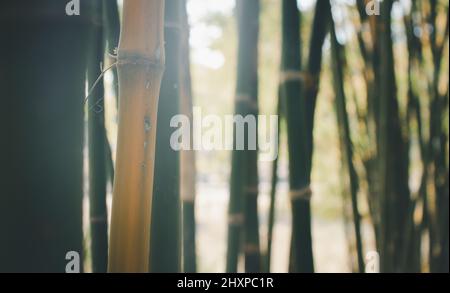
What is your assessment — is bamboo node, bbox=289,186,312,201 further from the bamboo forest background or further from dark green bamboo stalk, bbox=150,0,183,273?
dark green bamboo stalk, bbox=150,0,183,273

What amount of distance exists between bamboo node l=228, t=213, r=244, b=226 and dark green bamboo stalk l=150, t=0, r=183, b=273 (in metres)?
0.35

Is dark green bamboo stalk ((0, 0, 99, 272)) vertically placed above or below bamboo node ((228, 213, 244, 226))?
above

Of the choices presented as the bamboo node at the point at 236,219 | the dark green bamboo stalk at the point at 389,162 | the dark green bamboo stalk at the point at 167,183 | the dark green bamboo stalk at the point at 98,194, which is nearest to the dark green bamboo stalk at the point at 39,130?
the dark green bamboo stalk at the point at 167,183

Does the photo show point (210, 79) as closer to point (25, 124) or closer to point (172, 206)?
point (172, 206)

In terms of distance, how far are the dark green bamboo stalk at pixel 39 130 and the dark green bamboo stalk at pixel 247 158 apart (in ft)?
1.50

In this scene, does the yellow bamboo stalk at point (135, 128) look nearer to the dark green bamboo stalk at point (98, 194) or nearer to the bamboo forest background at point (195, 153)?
the bamboo forest background at point (195, 153)

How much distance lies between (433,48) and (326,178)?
1395 millimetres

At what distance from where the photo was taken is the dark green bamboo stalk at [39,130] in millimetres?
385

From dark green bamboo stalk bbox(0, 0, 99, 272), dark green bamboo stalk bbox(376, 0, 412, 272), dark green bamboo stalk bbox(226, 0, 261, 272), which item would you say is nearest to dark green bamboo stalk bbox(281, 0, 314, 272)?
dark green bamboo stalk bbox(226, 0, 261, 272)

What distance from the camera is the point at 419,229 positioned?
119cm

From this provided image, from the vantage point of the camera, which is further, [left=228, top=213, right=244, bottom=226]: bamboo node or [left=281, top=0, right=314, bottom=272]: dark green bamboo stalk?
[left=228, top=213, right=244, bottom=226]: bamboo node

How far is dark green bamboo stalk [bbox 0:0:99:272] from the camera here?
1.26 ft

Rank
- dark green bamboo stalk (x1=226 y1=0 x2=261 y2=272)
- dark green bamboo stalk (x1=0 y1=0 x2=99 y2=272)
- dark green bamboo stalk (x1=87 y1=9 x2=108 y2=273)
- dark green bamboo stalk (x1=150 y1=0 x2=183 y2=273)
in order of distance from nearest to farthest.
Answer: dark green bamboo stalk (x1=0 y1=0 x2=99 y2=272), dark green bamboo stalk (x1=150 y1=0 x2=183 y2=273), dark green bamboo stalk (x1=87 y1=9 x2=108 y2=273), dark green bamboo stalk (x1=226 y1=0 x2=261 y2=272)

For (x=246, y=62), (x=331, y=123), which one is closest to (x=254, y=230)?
(x=246, y=62)
